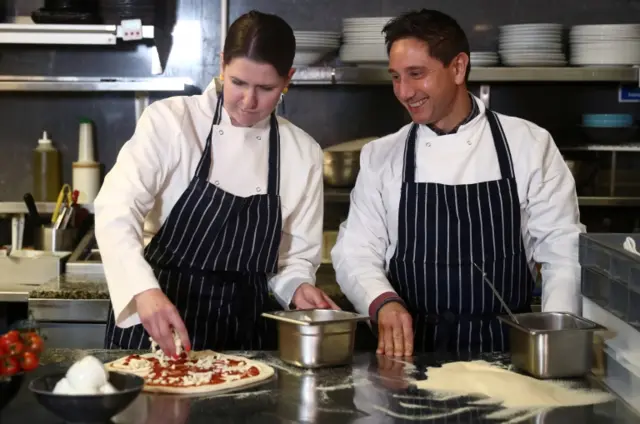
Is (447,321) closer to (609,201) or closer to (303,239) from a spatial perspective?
(303,239)

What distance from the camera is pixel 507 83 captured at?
4188 millimetres

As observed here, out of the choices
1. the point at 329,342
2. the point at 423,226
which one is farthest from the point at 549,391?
the point at 423,226

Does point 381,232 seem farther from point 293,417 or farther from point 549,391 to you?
point 293,417

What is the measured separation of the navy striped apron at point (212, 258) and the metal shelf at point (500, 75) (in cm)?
116

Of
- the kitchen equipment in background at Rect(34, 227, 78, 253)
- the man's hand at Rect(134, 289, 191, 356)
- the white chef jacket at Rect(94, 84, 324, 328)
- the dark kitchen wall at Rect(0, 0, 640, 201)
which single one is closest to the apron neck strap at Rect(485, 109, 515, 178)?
the white chef jacket at Rect(94, 84, 324, 328)

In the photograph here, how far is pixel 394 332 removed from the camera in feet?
8.07

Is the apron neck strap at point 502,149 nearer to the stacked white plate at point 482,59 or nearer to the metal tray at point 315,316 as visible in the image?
the metal tray at point 315,316

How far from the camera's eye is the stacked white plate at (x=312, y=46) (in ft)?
12.6

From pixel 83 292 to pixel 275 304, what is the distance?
733 mm

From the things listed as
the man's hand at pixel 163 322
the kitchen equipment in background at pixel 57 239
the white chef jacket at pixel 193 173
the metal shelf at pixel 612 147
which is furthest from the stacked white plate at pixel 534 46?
the man's hand at pixel 163 322

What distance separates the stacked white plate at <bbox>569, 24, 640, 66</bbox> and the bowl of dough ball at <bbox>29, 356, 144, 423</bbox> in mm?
2621

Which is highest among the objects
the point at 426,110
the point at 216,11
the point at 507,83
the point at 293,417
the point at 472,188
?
the point at 216,11

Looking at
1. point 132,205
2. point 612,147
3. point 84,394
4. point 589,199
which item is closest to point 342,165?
point 589,199

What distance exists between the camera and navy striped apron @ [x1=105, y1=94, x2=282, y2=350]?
2637 mm
